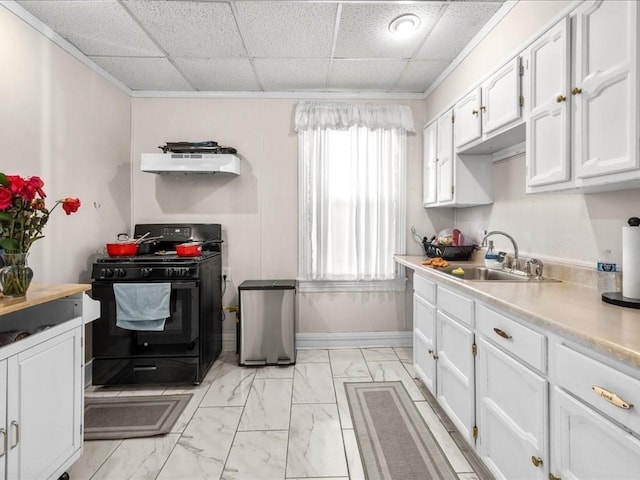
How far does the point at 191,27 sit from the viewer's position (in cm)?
238

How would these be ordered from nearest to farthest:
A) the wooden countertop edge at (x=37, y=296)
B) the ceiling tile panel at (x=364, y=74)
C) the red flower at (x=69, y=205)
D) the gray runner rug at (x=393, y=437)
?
the wooden countertop edge at (x=37, y=296)
the red flower at (x=69, y=205)
the gray runner rug at (x=393, y=437)
the ceiling tile panel at (x=364, y=74)

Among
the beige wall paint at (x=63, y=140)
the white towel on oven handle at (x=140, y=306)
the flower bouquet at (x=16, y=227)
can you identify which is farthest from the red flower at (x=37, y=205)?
the white towel on oven handle at (x=140, y=306)

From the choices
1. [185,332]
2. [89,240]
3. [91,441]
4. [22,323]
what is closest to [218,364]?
[185,332]

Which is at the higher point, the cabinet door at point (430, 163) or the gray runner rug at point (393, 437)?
the cabinet door at point (430, 163)

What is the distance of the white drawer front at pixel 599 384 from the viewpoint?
2.88 ft

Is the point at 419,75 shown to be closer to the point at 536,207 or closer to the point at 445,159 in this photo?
the point at 445,159

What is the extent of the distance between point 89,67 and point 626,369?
3.71 m

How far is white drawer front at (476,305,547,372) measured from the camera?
1240mm

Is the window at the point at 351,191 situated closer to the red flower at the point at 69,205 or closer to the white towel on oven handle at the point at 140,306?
the white towel on oven handle at the point at 140,306

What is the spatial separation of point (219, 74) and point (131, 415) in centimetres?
278

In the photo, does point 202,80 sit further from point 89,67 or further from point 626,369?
point 626,369

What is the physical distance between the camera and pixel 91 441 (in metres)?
2.02

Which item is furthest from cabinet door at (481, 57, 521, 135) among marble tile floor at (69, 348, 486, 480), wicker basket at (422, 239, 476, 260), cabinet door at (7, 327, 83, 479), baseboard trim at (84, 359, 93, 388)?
baseboard trim at (84, 359, 93, 388)

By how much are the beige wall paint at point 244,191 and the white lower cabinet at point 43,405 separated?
6.17 ft
